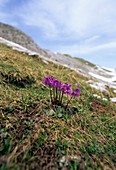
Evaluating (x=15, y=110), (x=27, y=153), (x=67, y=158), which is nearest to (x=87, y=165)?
(x=67, y=158)

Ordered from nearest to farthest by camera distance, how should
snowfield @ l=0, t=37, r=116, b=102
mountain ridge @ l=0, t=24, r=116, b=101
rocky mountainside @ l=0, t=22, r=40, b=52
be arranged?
Answer: snowfield @ l=0, t=37, r=116, b=102 < mountain ridge @ l=0, t=24, r=116, b=101 < rocky mountainside @ l=0, t=22, r=40, b=52

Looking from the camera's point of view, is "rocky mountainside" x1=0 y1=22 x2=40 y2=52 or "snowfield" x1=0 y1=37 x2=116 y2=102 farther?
"rocky mountainside" x1=0 y1=22 x2=40 y2=52

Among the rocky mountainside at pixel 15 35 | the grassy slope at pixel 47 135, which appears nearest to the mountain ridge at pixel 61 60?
the rocky mountainside at pixel 15 35

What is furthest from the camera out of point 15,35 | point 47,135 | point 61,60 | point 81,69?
point 61,60

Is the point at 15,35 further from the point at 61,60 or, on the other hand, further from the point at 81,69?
the point at 81,69

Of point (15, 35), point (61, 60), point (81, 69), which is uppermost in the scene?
point (15, 35)

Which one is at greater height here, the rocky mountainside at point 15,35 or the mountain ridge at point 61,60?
the rocky mountainside at point 15,35

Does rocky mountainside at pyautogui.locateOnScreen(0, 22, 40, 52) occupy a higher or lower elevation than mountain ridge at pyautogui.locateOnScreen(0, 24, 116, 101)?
higher

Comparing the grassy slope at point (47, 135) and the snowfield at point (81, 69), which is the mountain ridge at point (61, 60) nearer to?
the snowfield at point (81, 69)

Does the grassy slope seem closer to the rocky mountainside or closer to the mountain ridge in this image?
the mountain ridge

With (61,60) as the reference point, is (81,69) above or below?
below

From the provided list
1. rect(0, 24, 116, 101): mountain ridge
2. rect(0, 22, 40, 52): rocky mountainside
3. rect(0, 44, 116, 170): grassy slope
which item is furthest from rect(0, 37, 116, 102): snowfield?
rect(0, 44, 116, 170): grassy slope

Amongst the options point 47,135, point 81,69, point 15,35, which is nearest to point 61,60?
point 81,69
